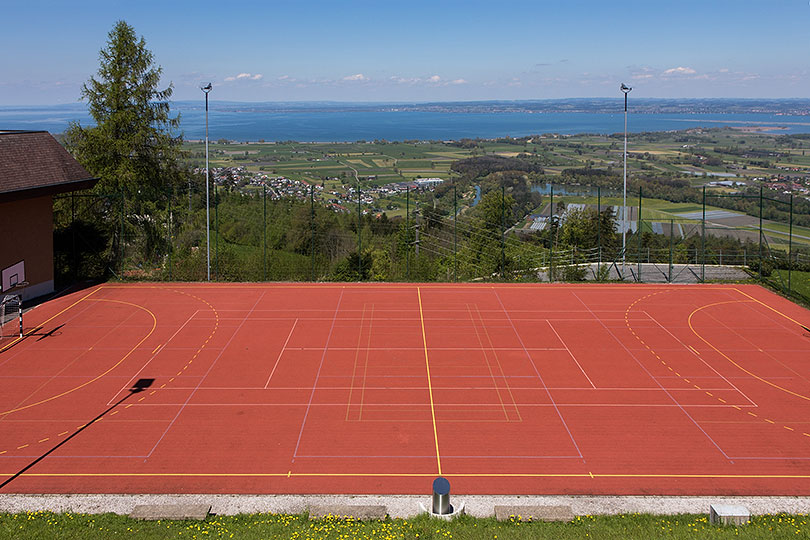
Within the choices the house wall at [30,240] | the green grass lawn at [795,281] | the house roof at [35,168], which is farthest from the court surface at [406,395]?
the house roof at [35,168]

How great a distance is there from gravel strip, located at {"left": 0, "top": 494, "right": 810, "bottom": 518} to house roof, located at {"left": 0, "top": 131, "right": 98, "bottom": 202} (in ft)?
37.1

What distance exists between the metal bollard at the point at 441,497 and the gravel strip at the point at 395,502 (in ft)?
1.22

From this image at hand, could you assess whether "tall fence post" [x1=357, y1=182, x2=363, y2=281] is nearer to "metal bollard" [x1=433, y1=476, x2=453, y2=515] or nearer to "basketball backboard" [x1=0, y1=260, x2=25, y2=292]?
"basketball backboard" [x1=0, y1=260, x2=25, y2=292]

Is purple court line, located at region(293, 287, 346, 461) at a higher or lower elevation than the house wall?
lower

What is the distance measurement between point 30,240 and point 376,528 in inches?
608

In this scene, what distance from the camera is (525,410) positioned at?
1204 centimetres

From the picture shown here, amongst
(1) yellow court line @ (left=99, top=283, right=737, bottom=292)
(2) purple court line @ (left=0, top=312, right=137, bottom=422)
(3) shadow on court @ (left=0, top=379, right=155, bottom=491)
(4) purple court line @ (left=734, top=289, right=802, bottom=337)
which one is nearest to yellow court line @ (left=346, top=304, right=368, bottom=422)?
(1) yellow court line @ (left=99, top=283, right=737, bottom=292)

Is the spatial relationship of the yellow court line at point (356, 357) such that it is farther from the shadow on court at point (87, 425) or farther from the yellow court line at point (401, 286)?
the shadow on court at point (87, 425)

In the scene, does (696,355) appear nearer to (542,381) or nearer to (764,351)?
(764,351)

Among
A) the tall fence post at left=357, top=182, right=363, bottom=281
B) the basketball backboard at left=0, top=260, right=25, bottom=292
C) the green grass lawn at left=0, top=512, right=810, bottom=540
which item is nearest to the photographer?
the green grass lawn at left=0, top=512, right=810, bottom=540

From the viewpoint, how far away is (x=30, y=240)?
1862cm

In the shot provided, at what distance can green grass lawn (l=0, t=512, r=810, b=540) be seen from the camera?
26.2ft

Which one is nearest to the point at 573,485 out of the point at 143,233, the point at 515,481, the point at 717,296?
the point at 515,481

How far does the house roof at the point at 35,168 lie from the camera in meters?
17.7
